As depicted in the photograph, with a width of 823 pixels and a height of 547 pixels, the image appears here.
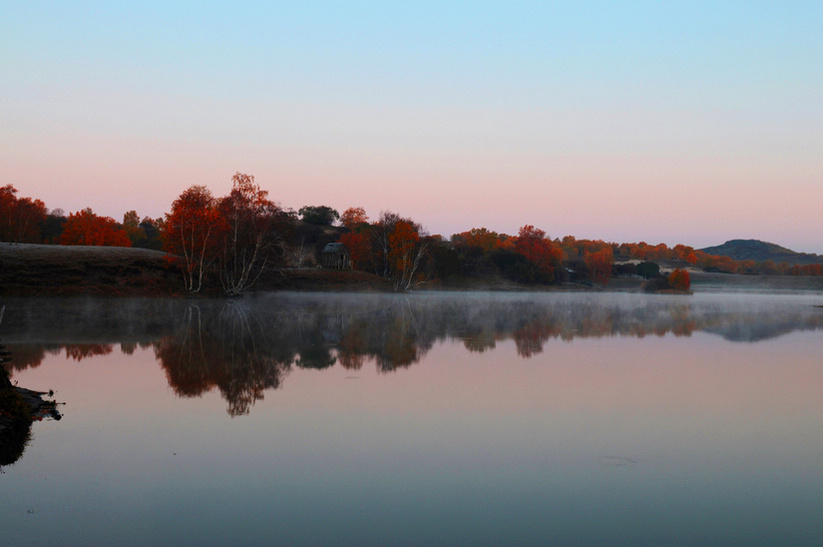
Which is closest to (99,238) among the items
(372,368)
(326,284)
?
(326,284)

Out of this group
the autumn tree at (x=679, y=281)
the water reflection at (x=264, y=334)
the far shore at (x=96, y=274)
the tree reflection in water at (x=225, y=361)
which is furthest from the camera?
the autumn tree at (x=679, y=281)

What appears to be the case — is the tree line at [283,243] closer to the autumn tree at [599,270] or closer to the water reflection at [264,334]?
the autumn tree at [599,270]

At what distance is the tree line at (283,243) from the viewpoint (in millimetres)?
62969

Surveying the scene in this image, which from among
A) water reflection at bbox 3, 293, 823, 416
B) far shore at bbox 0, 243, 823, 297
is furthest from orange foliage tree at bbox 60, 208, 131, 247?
water reflection at bbox 3, 293, 823, 416

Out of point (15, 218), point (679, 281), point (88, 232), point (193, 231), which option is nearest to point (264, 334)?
point (193, 231)

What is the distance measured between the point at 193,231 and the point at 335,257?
68.1 metres

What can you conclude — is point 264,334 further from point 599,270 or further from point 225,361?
point 599,270

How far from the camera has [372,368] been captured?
65.1 ft

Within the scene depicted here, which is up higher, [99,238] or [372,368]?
[99,238]

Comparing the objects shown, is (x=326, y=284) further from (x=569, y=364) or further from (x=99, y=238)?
(x=569, y=364)

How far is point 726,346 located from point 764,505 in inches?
889

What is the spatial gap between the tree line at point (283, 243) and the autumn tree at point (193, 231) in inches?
3.7

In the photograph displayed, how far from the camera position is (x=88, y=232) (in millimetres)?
97250

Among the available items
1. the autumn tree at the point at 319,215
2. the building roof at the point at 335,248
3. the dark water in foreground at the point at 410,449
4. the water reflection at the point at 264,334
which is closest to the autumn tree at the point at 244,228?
the water reflection at the point at 264,334
